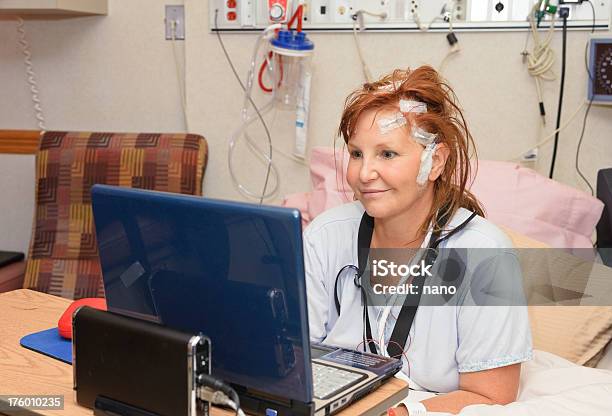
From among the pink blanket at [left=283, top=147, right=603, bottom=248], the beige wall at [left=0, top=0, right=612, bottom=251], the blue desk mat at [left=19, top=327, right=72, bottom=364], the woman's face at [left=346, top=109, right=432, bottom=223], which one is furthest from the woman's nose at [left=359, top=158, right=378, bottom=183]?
the beige wall at [left=0, top=0, right=612, bottom=251]

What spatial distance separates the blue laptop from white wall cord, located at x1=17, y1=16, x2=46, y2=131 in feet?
7.13

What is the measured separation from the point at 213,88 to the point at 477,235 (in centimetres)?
151

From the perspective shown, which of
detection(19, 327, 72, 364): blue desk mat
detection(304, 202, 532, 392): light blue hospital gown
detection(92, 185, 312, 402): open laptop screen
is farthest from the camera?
detection(304, 202, 532, 392): light blue hospital gown

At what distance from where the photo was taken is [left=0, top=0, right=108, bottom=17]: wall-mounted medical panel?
2635mm

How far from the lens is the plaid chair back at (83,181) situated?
8.85 feet

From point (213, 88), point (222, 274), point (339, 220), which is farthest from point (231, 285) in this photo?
point (213, 88)

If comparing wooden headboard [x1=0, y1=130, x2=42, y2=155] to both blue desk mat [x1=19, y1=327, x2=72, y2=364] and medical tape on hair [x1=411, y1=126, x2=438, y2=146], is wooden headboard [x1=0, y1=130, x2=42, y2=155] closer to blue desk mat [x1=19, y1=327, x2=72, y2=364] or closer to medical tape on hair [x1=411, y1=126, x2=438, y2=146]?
blue desk mat [x1=19, y1=327, x2=72, y2=364]

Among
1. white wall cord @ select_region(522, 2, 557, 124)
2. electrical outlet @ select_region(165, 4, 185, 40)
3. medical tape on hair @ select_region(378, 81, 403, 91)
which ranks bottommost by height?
medical tape on hair @ select_region(378, 81, 403, 91)

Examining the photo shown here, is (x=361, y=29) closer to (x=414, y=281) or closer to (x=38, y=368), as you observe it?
(x=414, y=281)

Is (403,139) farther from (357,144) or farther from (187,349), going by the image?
(187,349)

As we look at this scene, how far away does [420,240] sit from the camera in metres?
1.58

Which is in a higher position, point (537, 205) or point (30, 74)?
point (30, 74)

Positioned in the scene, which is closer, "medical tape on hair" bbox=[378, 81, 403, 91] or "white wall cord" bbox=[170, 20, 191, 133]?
"medical tape on hair" bbox=[378, 81, 403, 91]

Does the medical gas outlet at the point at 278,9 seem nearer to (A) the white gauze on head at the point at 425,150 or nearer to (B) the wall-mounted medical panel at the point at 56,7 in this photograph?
(B) the wall-mounted medical panel at the point at 56,7
